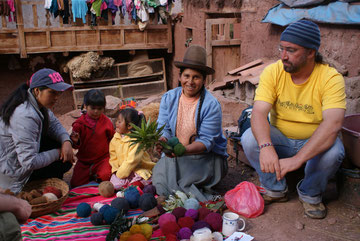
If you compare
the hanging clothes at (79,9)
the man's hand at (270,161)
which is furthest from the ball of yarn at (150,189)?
the hanging clothes at (79,9)

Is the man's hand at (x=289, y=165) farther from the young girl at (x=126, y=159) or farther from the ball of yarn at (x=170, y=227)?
the young girl at (x=126, y=159)

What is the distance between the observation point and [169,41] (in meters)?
10.5

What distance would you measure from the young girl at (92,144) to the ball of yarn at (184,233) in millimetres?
1695

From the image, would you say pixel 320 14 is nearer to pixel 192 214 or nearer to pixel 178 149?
pixel 178 149

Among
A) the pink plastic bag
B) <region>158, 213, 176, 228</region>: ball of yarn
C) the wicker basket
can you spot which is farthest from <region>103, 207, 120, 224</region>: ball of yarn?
the pink plastic bag

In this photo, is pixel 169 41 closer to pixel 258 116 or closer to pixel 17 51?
pixel 17 51

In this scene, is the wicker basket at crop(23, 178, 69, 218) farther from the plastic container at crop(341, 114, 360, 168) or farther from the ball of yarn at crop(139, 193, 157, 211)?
the plastic container at crop(341, 114, 360, 168)

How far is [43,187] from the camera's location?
3.61 metres

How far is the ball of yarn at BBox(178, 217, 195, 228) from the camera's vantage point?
2.72 meters

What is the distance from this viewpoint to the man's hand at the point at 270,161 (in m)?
2.77

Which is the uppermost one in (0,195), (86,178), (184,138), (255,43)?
(255,43)

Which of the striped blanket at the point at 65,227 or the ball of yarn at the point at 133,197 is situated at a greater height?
the ball of yarn at the point at 133,197

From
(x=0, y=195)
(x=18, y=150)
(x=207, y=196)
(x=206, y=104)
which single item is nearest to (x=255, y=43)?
(x=206, y=104)

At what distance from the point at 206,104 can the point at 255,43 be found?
12.6ft
